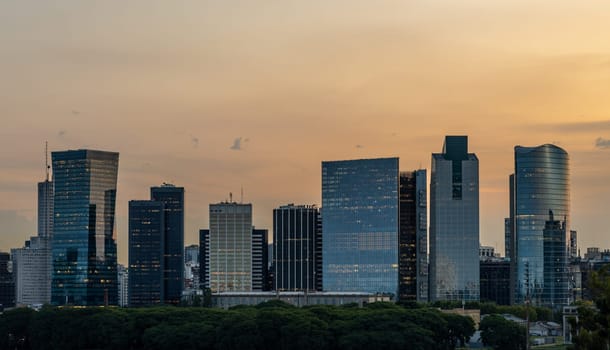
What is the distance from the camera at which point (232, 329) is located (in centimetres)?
13300

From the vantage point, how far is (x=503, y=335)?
15012 cm

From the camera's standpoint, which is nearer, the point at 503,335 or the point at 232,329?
the point at 232,329

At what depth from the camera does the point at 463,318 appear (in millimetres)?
151250

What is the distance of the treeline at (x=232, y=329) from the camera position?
12962 cm

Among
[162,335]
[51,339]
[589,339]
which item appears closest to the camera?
[589,339]

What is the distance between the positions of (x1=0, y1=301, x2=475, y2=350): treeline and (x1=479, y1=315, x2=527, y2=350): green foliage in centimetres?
318

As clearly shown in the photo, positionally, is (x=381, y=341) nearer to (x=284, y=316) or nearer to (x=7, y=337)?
(x=284, y=316)

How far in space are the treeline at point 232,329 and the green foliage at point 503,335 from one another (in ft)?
10.4

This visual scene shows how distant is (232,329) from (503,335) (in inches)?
1482

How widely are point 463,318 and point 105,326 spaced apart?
148 ft

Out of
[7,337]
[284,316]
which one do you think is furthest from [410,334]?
[7,337]

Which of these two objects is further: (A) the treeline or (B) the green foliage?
(B) the green foliage

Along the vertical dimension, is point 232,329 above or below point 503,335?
above

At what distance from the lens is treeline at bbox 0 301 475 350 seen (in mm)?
129625
